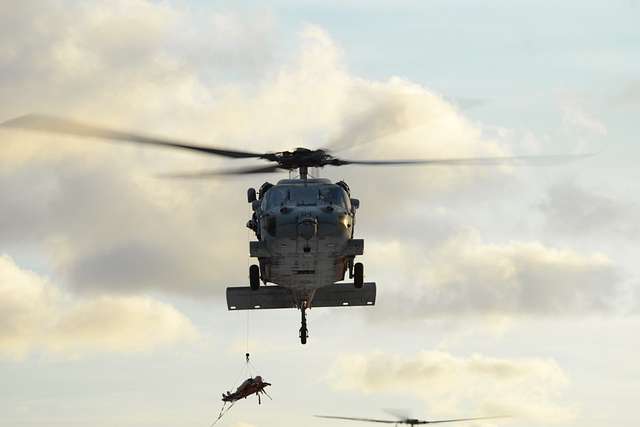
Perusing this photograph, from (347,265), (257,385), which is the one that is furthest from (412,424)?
(347,265)

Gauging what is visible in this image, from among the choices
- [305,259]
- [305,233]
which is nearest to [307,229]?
[305,233]

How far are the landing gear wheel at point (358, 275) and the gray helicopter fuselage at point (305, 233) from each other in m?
1.32

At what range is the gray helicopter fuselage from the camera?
77.7 meters

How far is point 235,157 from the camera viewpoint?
82.6 m

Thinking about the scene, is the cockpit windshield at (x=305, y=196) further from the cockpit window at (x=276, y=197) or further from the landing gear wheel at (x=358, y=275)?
the landing gear wheel at (x=358, y=275)

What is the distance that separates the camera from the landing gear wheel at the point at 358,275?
8306 centimetres

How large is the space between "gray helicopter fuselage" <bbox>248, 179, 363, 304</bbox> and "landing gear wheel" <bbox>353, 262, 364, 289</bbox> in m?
1.32

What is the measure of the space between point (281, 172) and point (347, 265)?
7.29 metres

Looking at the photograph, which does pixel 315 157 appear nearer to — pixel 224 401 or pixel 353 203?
pixel 353 203

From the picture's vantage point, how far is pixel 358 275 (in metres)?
83.1

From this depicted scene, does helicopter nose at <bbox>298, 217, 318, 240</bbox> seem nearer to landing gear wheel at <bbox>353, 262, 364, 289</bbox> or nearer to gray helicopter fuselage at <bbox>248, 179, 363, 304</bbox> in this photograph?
gray helicopter fuselage at <bbox>248, 179, 363, 304</bbox>

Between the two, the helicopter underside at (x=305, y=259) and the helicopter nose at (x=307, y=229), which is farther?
the helicopter underside at (x=305, y=259)

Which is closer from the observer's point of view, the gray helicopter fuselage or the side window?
the gray helicopter fuselage

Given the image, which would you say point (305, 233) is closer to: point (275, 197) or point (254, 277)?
point (275, 197)
